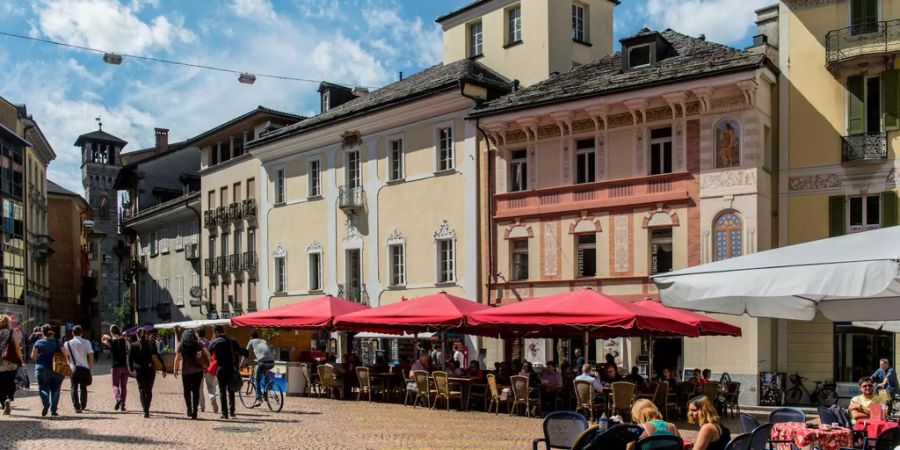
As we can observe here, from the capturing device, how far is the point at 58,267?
8144cm

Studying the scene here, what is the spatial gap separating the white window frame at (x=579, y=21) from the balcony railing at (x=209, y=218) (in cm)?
2109

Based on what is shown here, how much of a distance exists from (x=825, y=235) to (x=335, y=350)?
1919 cm

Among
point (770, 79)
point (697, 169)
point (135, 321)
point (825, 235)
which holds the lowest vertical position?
point (135, 321)

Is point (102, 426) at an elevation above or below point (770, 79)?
below

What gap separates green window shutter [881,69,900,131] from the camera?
25047 millimetres

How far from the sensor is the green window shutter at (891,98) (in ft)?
82.2

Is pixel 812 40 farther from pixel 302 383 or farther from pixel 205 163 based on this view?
pixel 205 163

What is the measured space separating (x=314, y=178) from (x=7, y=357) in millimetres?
22776

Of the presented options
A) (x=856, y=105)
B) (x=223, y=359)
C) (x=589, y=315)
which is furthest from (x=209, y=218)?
(x=589, y=315)

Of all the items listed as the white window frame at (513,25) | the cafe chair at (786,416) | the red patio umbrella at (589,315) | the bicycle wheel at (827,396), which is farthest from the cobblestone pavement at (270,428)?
the white window frame at (513,25)

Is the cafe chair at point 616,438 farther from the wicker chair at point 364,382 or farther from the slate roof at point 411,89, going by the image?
the slate roof at point 411,89

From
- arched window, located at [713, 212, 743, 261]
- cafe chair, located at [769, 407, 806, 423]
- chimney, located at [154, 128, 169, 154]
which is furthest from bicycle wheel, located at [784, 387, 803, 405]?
Result: chimney, located at [154, 128, 169, 154]

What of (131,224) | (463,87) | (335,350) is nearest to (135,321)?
(131,224)

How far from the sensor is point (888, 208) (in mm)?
25125
